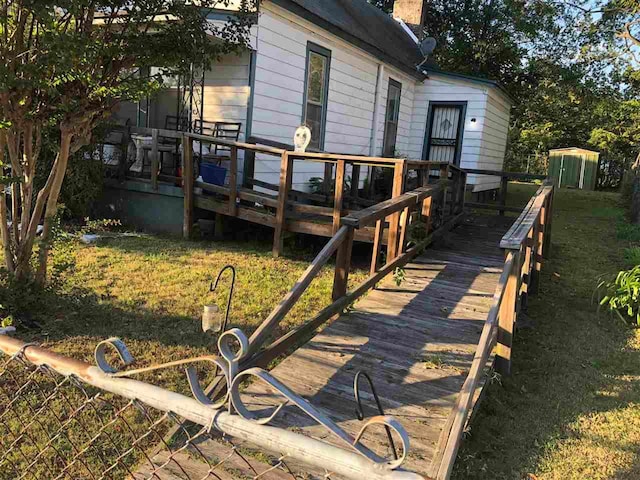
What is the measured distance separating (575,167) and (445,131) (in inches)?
535

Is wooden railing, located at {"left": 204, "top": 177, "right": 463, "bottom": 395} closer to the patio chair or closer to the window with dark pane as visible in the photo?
the patio chair

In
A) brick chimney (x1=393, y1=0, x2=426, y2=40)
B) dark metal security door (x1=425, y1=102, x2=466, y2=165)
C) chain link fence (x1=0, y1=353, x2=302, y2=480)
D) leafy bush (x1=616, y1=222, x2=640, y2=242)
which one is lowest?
chain link fence (x1=0, y1=353, x2=302, y2=480)

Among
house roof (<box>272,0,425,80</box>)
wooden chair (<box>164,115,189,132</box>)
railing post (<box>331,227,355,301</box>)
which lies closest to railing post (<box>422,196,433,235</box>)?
railing post (<box>331,227,355,301</box>)

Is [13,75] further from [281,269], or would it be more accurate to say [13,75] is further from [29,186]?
[281,269]

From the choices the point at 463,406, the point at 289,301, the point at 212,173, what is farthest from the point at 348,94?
the point at 463,406

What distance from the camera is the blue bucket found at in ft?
25.6

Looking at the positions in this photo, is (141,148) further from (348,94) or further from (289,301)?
(289,301)

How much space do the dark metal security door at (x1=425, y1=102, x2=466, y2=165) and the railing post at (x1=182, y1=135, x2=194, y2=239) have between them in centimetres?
821

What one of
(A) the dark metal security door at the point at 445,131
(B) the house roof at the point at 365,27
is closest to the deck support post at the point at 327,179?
(B) the house roof at the point at 365,27

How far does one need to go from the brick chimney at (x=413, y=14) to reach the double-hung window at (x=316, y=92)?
865 cm

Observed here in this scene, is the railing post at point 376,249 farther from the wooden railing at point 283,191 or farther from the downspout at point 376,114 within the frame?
the downspout at point 376,114

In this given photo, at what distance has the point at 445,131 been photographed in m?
14.4

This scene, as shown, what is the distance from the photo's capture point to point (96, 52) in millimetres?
3742

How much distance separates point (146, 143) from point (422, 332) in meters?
5.66
